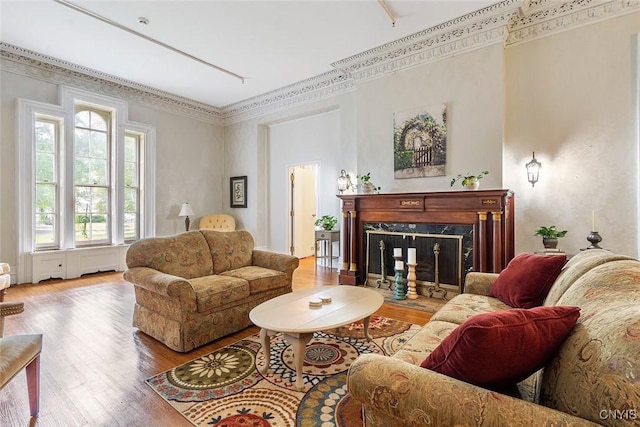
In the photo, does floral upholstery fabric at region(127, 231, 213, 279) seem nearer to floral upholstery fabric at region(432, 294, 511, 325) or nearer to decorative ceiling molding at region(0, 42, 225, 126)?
floral upholstery fabric at region(432, 294, 511, 325)

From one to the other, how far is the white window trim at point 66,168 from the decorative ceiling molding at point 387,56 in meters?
0.31

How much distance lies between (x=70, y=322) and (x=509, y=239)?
16.3 feet

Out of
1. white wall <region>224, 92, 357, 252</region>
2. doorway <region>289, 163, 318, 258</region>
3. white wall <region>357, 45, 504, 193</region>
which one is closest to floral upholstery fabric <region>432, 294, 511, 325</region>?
white wall <region>357, 45, 504, 193</region>

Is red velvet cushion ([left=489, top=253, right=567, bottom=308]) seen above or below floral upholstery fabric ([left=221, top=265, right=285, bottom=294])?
above

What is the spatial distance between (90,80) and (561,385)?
724cm

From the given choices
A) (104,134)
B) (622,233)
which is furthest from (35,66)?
(622,233)

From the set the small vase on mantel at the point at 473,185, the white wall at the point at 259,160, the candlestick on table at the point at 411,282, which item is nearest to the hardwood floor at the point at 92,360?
the candlestick on table at the point at 411,282

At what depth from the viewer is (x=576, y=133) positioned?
363 cm

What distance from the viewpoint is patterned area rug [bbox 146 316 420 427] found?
1.79 metres

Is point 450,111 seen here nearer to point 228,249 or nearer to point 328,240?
point 328,240

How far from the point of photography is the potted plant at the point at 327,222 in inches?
230

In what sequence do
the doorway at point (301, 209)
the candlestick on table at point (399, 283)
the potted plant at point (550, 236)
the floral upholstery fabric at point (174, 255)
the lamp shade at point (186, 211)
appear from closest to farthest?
1. the floral upholstery fabric at point (174, 255)
2. the potted plant at point (550, 236)
3. the candlestick on table at point (399, 283)
4. the lamp shade at point (186, 211)
5. the doorway at point (301, 209)

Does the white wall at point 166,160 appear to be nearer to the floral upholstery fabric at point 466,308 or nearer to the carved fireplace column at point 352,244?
the carved fireplace column at point 352,244

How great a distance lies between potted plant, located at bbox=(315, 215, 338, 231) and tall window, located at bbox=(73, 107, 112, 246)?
398 cm
